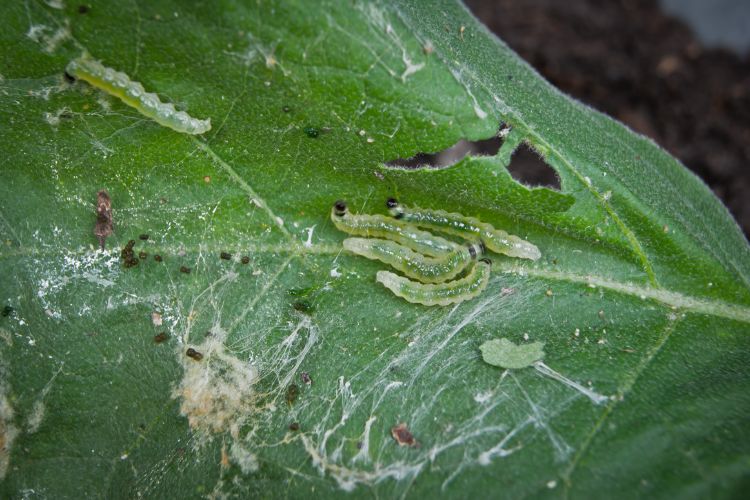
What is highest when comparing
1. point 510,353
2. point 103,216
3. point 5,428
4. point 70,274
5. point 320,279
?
point 510,353

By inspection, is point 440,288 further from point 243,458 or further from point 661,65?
point 661,65

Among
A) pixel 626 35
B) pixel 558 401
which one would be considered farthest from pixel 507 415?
pixel 626 35

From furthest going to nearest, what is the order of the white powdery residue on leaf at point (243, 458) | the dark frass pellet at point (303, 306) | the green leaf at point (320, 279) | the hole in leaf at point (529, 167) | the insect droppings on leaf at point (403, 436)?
1. the hole in leaf at point (529, 167)
2. the dark frass pellet at point (303, 306)
3. the white powdery residue on leaf at point (243, 458)
4. the insect droppings on leaf at point (403, 436)
5. the green leaf at point (320, 279)

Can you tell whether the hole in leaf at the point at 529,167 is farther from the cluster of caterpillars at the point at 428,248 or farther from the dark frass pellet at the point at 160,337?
the dark frass pellet at the point at 160,337

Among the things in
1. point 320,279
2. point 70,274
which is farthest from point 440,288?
point 70,274

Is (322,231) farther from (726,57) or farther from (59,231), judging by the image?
(726,57)

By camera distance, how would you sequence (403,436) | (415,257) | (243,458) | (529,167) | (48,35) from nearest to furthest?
(48,35) < (403,436) < (243,458) < (415,257) < (529,167)

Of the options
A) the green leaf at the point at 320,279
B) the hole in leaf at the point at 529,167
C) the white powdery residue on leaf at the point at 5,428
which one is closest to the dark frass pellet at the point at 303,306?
the green leaf at the point at 320,279
